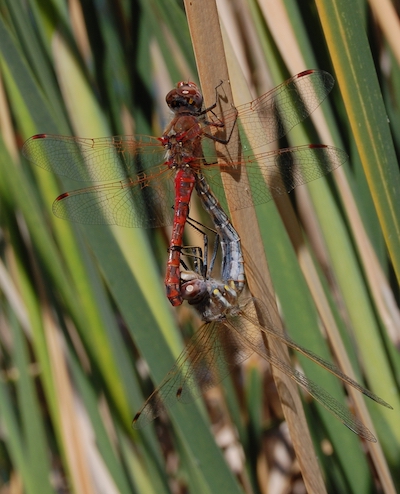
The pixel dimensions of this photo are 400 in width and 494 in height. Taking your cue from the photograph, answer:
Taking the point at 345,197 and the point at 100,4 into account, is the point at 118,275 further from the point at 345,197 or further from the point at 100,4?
the point at 100,4

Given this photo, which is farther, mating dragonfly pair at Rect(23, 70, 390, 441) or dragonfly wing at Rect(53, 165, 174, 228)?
dragonfly wing at Rect(53, 165, 174, 228)

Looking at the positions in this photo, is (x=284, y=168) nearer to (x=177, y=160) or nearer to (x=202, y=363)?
(x=177, y=160)

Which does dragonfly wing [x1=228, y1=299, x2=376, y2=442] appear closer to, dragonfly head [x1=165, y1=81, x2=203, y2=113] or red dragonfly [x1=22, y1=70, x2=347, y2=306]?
red dragonfly [x1=22, y1=70, x2=347, y2=306]

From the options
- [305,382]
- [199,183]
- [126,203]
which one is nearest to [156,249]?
[126,203]

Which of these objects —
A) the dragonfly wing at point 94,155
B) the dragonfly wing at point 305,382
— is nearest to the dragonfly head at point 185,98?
the dragonfly wing at point 94,155

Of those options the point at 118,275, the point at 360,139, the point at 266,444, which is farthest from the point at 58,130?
the point at 266,444

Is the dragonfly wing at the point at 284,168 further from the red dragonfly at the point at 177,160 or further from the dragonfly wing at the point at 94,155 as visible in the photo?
the dragonfly wing at the point at 94,155

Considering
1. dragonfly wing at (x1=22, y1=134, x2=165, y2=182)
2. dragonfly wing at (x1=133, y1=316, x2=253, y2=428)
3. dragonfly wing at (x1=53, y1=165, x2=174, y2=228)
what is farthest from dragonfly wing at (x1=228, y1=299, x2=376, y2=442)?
dragonfly wing at (x1=22, y1=134, x2=165, y2=182)
